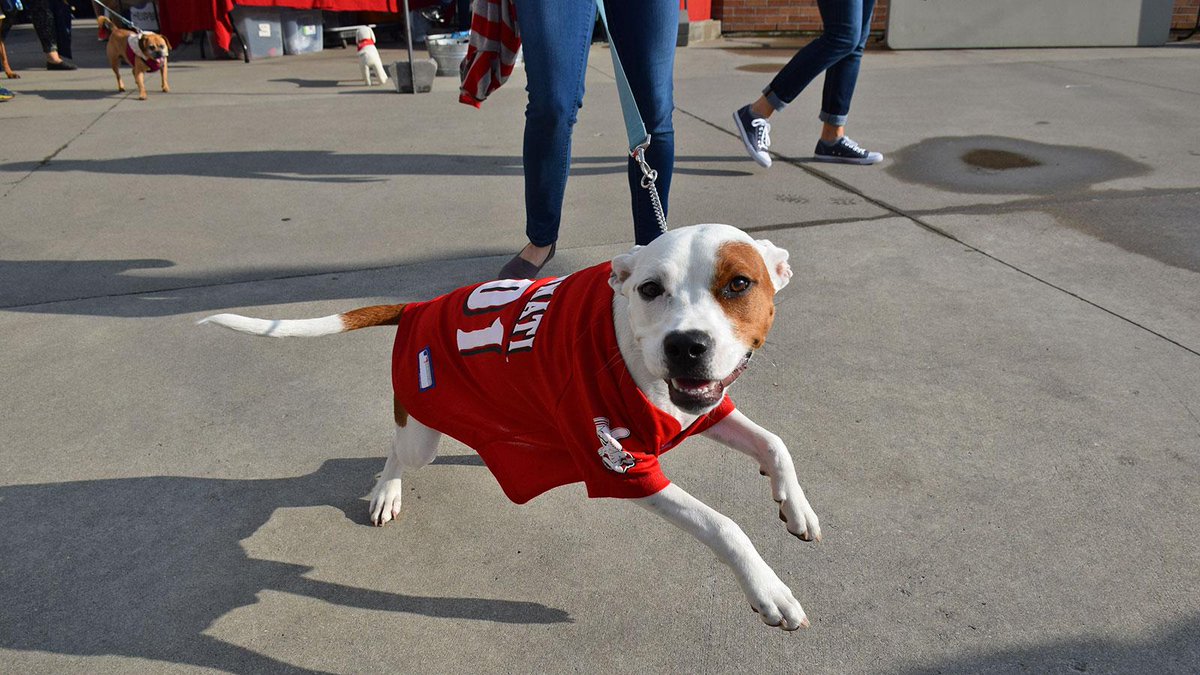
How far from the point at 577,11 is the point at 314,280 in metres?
1.86

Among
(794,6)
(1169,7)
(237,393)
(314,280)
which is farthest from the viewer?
(794,6)

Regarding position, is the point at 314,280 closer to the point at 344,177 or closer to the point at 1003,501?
the point at 344,177

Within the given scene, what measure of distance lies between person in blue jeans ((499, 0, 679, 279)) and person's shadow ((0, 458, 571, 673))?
1.47 m

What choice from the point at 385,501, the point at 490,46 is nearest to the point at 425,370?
the point at 385,501

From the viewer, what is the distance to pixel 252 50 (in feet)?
39.7

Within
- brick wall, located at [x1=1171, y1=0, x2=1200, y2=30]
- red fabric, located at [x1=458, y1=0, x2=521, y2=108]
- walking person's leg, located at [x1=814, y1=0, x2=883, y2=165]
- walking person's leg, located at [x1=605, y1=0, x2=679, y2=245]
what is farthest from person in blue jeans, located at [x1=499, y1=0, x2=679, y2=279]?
brick wall, located at [x1=1171, y1=0, x2=1200, y2=30]

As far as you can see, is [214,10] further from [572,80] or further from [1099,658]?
[1099,658]

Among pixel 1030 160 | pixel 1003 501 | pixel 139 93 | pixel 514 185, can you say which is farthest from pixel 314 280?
pixel 139 93

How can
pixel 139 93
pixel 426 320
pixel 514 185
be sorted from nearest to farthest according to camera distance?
Answer: pixel 426 320, pixel 514 185, pixel 139 93

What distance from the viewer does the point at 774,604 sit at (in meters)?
1.88

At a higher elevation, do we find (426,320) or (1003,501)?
(426,320)

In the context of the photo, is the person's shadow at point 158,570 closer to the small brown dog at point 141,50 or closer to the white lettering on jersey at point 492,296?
the white lettering on jersey at point 492,296

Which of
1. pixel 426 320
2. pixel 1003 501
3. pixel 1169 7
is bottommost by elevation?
pixel 1003 501

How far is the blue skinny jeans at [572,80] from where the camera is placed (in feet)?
11.2
